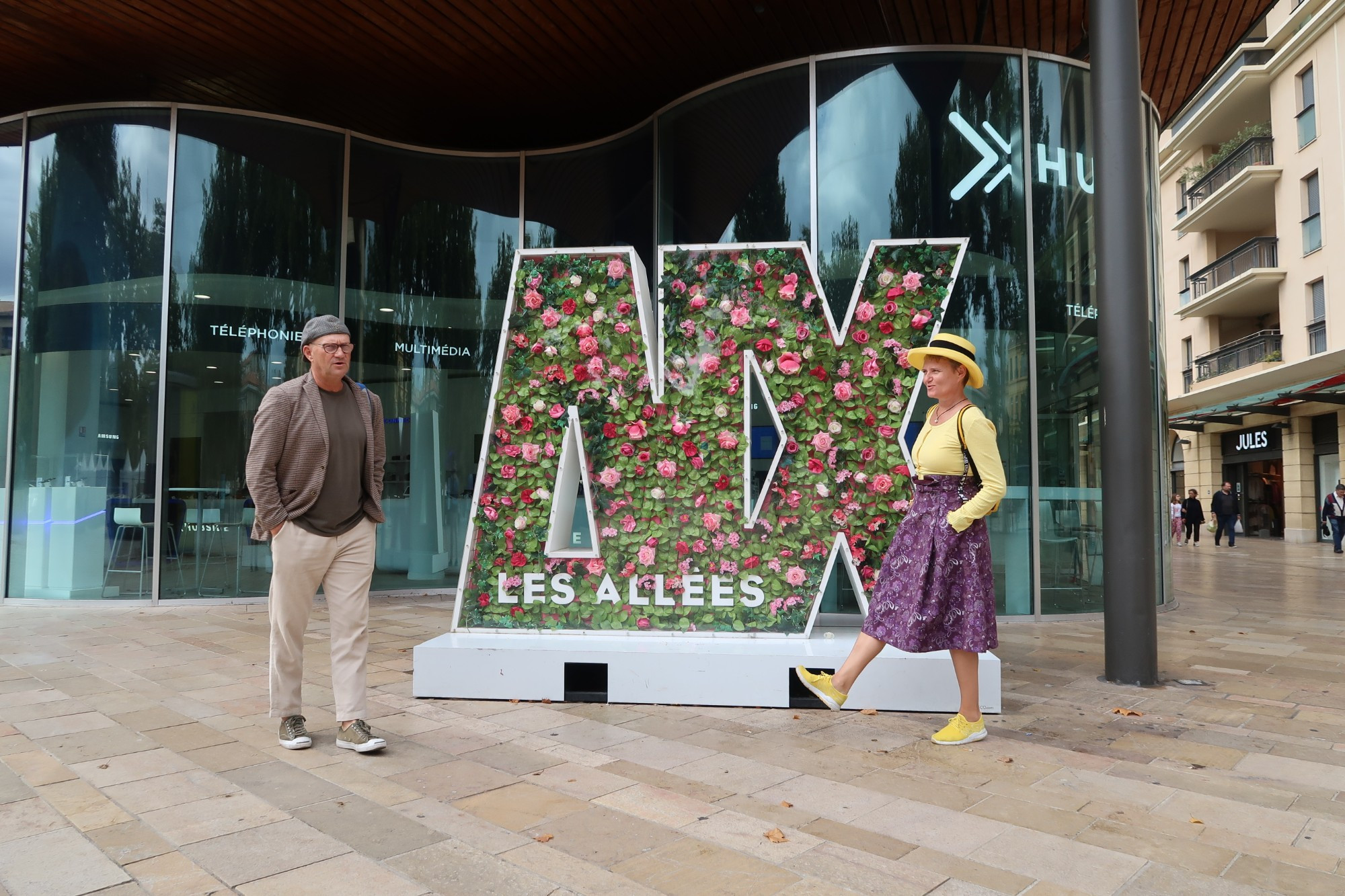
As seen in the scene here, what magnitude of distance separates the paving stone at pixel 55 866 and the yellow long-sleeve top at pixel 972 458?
3.46 meters

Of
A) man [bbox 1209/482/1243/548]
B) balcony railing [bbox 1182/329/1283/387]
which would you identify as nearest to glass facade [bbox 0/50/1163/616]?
man [bbox 1209/482/1243/548]

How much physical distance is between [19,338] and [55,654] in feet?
14.9

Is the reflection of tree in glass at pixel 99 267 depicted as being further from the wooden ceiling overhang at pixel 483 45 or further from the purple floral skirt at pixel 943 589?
the purple floral skirt at pixel 943 589

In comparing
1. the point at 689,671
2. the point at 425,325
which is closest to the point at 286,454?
the point at 689,671

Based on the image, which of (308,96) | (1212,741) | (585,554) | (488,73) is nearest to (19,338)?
(308,96)

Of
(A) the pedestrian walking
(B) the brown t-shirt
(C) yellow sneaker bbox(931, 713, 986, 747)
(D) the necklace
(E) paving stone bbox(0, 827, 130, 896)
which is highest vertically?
(D) the necklace

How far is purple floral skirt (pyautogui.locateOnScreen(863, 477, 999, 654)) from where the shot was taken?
428 cm

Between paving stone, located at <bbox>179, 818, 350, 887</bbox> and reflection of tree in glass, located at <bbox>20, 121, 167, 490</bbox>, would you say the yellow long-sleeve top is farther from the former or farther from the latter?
reflection of tree in glass, located at <bbox>20, 121, 167, 490</bbox>

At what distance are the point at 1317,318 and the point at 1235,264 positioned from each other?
4.08m

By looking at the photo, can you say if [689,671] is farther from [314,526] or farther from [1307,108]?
[1307,108]

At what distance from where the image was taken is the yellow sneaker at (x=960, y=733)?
422 cm

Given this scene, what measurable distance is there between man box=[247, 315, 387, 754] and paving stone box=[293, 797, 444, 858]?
Answer: 653 mm

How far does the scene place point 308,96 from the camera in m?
9.61

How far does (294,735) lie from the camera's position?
13.7 ft
